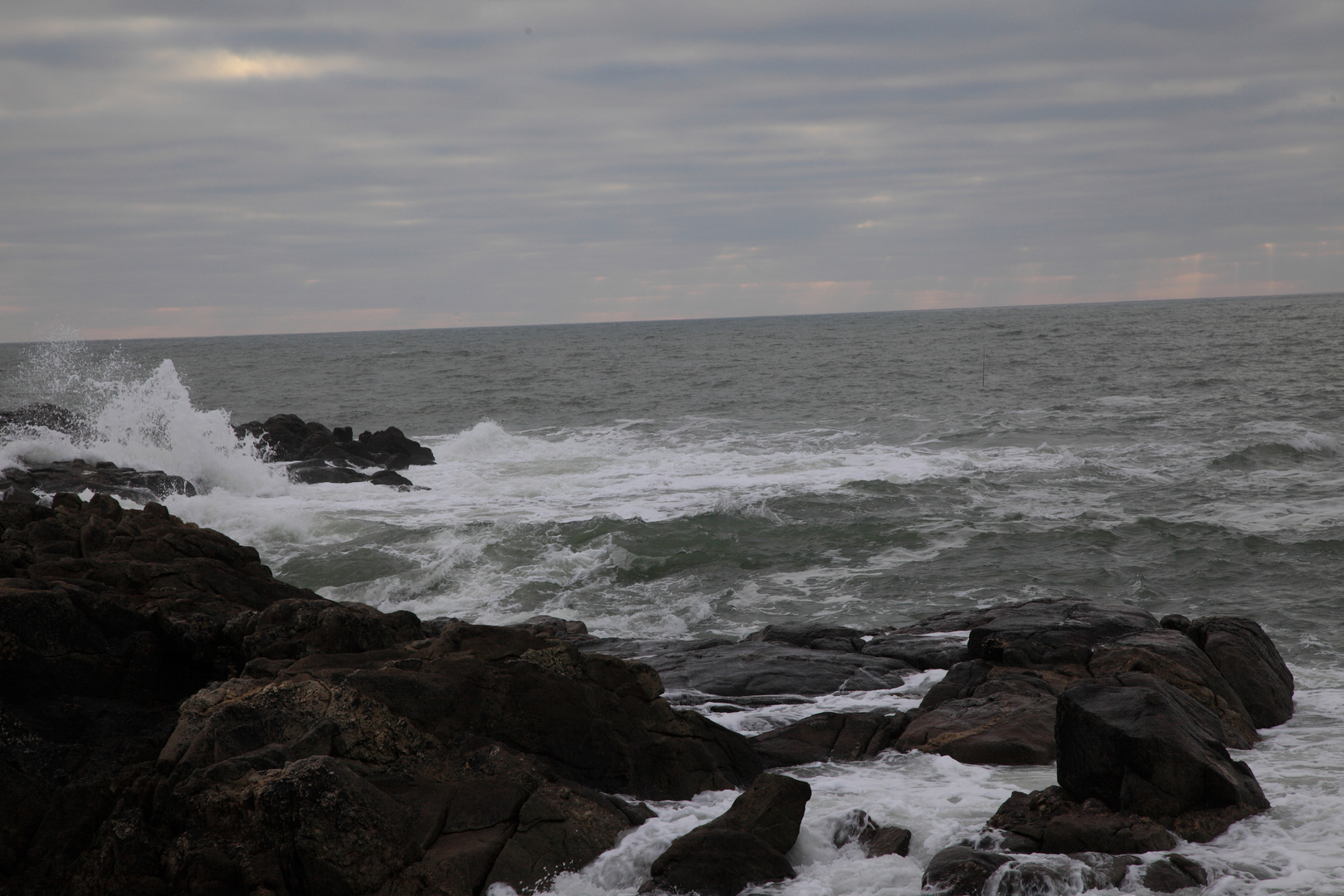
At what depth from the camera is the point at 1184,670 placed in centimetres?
732

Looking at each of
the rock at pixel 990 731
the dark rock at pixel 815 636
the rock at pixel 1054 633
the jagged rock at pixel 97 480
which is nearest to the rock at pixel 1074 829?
the rock at pixel 990 731

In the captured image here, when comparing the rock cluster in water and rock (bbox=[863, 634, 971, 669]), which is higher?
the rock cluster in water

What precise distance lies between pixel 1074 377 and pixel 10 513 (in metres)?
38.3

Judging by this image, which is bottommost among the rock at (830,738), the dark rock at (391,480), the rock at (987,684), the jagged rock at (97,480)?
the rock at (830,738)

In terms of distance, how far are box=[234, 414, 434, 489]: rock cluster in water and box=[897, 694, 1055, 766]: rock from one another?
16.3 metres

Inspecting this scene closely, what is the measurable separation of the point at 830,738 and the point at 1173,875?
2598 mm

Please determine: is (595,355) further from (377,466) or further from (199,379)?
(377,466)

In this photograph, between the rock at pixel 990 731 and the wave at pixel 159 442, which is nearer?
the rock at pixel 990 731

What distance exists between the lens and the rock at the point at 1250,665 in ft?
25.0

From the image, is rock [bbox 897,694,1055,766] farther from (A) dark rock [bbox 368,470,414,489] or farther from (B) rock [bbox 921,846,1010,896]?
(A) dark rock [bbox 368,470,414,489]

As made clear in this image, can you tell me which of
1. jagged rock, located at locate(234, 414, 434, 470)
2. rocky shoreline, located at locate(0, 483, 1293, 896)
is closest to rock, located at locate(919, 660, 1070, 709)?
rocky shoreline, located at locate(0, 483, 1293, 896)

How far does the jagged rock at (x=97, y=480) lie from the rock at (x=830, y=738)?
1339 cm

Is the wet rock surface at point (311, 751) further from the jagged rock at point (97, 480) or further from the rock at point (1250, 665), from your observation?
the jagged rock at point (97, 480)

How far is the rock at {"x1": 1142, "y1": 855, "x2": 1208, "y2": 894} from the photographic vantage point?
15.7 feet
